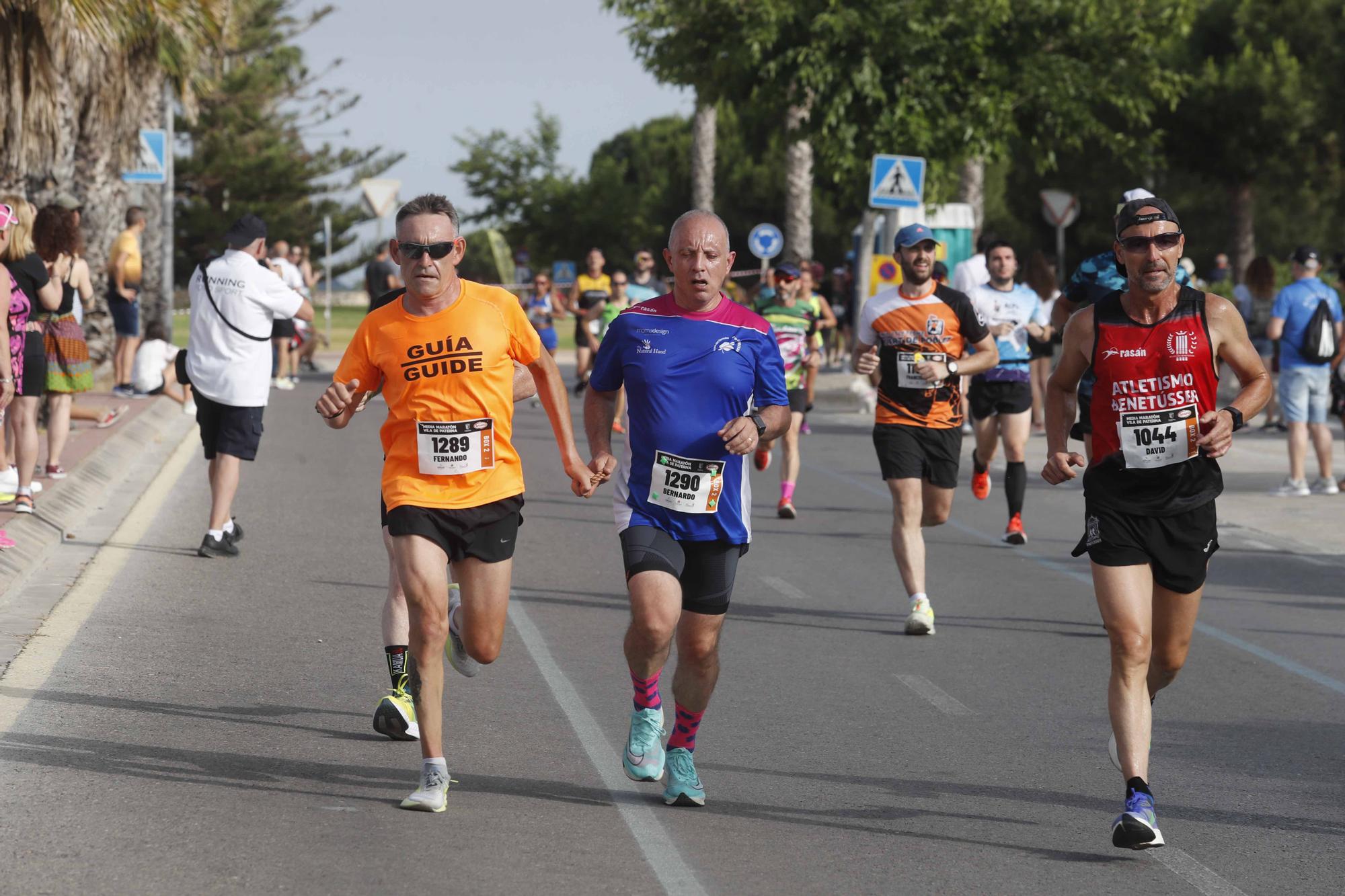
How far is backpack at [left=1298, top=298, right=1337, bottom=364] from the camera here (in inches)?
565

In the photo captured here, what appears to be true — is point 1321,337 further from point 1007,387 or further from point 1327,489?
point 1007,387

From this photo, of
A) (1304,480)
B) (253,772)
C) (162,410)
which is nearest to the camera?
(253,772)

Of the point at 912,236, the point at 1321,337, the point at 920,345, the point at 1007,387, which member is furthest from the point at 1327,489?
the point at 912,236

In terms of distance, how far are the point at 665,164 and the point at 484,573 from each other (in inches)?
2428

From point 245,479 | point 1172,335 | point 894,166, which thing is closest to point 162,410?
point 245,479

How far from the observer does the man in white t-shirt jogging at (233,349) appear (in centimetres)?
1066

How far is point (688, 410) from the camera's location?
574cm

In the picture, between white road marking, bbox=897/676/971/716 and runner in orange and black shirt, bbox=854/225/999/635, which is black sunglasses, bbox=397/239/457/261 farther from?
runner in orange and black shirt, bbox=854/225/999/635

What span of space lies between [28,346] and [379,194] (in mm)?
22551

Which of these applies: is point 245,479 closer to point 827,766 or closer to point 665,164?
point 827,766

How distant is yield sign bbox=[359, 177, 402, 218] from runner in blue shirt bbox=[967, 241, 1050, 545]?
74.0 ft

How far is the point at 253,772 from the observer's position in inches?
240

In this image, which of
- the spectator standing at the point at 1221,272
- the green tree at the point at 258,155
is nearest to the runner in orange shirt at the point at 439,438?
the spectator standing at the point at 1221,272

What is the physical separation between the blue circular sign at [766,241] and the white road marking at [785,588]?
20.9 metres
